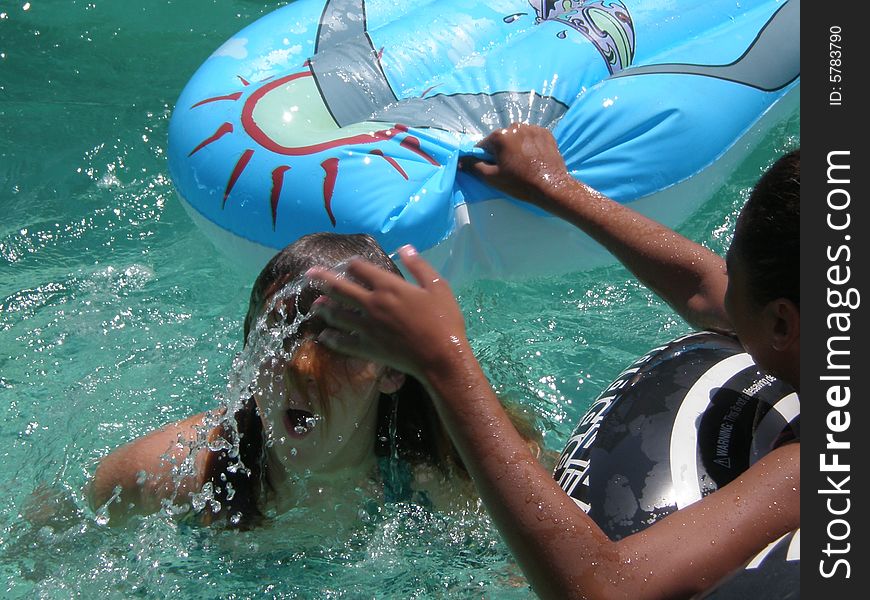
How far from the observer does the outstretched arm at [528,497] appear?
5.18ft

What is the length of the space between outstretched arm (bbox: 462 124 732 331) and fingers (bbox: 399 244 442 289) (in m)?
0.87

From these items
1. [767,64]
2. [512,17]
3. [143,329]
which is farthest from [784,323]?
[143,329]

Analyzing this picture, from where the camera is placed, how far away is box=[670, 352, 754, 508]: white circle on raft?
1872mm

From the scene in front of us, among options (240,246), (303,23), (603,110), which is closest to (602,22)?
(603,110)

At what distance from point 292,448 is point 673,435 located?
804mm

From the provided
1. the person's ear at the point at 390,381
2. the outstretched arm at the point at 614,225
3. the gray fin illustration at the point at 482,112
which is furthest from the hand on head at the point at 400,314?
the gray fin illustration at the point at 482,112

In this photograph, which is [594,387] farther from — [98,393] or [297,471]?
[98,393]

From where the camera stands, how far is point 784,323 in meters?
1.65

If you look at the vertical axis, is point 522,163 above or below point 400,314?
above

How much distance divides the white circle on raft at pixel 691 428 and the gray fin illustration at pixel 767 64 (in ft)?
4.05

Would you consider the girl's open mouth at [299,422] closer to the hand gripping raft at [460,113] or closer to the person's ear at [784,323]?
the hand gripping raft at [460,113]

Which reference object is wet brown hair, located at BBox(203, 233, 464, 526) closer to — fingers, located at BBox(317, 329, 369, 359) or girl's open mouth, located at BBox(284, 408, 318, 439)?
girl's open mouth, located at BBox(284, 408, 318, 439)

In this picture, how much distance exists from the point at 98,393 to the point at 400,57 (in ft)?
4.63

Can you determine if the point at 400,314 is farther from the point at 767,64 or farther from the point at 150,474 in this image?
the point at 767,64
